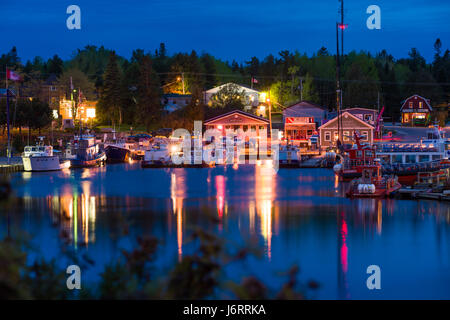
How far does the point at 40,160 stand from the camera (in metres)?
57.7

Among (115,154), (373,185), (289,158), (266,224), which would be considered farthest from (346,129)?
(266,224)

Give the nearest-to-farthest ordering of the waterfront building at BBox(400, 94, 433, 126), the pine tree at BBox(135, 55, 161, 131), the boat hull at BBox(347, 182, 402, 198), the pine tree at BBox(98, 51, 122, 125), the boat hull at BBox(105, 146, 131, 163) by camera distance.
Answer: the boat hull at BBox(347, 182, 402, 198), the boat hull at BBox(105, 146, 131, 163), the pine tree at BBox(135, 55, 161, 131), the pine tree at BBox(98, 51, 122, 125), the waterfront building at BBox(400, 94, 433, 126)

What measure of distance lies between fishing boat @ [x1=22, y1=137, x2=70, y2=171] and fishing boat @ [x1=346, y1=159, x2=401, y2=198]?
101 feet

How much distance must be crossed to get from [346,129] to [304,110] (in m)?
11.0

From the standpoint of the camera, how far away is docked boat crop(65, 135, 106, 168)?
64875 mm

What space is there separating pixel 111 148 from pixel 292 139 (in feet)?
78.0

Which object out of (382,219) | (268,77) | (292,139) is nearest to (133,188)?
(382,219)

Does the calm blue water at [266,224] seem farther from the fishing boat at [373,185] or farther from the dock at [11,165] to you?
the dock at [11,165]

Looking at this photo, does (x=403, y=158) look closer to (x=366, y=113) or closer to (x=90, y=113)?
(x=366, y=113)

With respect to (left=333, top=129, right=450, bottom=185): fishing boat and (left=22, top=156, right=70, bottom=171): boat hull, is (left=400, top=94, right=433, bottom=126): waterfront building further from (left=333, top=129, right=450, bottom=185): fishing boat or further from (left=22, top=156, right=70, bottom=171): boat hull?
(left=22, top=156, right=70, bottom=171): boat hull

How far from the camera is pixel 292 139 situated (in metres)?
81.1

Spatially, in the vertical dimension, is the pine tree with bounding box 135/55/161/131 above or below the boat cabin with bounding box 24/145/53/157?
above

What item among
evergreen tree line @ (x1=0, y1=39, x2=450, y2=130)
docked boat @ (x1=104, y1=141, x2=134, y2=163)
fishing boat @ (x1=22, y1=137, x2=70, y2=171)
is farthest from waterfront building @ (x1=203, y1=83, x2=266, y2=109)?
fishing boat @ (x1=22, y1=137, x2=70, y2=171)
